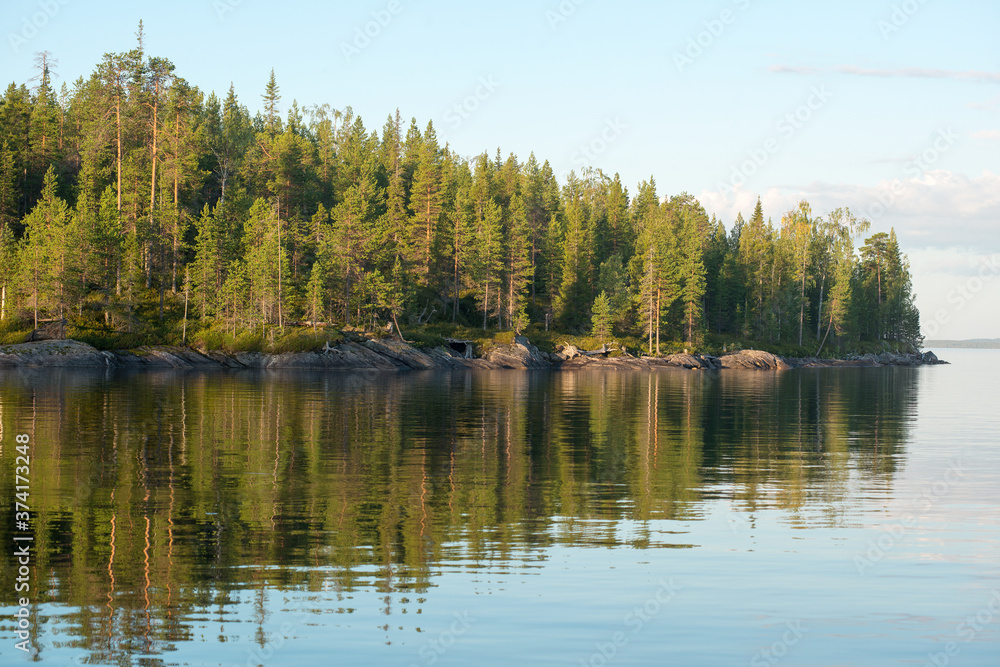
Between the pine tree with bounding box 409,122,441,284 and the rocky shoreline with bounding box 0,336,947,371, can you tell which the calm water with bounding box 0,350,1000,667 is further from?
the pine tree with bounding box 409,122,441,284

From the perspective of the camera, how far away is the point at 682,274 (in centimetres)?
12888

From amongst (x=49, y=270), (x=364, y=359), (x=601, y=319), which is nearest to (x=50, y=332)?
(x=49, y=270)

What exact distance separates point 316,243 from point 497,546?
91.7 metres

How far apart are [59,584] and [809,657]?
10530 millimetres

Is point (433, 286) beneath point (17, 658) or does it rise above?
above

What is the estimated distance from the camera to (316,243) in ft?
335

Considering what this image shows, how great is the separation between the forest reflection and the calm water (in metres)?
0.09

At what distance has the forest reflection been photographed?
12625mm

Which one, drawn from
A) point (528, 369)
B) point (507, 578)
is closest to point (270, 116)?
point (528, 369)

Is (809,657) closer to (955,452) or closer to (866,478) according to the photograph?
(866,478)

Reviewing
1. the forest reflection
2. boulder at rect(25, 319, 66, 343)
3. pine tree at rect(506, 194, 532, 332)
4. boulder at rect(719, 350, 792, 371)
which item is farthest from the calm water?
boulder at rect(719, 350, 792, 371)

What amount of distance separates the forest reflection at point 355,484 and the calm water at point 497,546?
95 millimetres

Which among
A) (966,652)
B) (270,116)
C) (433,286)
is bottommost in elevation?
(966,652)

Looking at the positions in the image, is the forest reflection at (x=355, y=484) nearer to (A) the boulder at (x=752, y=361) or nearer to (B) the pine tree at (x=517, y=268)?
(B) the pine tree at (x=517, y=268)
